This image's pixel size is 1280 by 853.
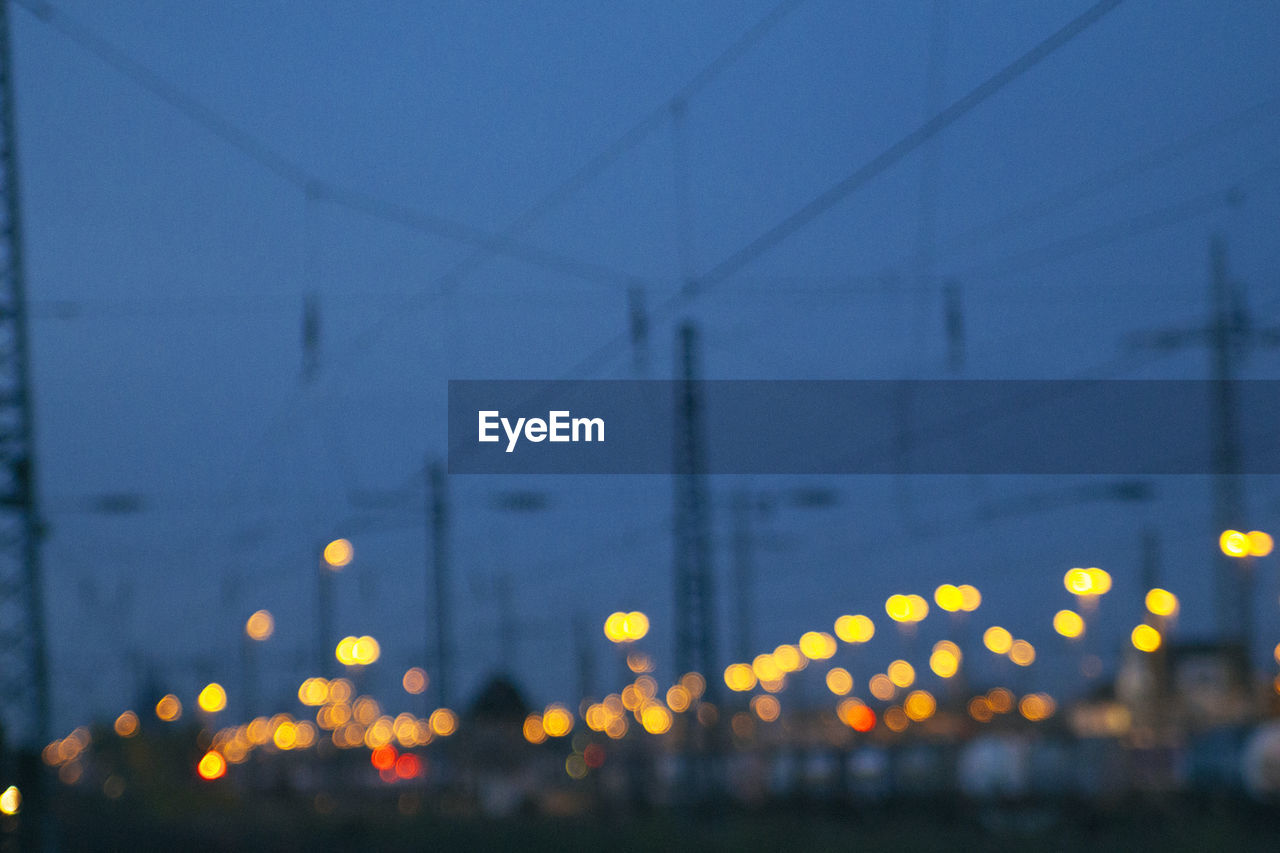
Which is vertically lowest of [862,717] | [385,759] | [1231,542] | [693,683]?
[385,759]

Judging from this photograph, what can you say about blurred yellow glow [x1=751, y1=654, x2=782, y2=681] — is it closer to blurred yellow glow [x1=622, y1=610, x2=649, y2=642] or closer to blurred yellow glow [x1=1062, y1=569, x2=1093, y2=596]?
blurred yellow glow [x1=622, y1=610, x2=649, y2=642]

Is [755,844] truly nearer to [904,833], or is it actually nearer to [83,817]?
[904,833]

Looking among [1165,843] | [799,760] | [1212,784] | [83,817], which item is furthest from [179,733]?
[1165,843]

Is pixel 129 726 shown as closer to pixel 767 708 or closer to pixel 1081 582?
pixel 767 708

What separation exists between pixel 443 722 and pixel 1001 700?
59.4 m

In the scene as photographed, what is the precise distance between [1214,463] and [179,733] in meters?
93.4

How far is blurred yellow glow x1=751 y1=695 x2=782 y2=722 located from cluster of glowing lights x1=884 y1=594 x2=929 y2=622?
180 feet

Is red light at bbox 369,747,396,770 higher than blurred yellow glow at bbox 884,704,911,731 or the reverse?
higher

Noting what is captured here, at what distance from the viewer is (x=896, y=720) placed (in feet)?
310

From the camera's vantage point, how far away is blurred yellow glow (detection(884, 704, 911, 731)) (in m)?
92.3

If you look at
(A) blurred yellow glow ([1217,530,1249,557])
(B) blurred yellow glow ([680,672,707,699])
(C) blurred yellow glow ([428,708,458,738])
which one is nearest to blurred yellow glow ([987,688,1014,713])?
(C) blurred yellow glow ([428,708,458,738])

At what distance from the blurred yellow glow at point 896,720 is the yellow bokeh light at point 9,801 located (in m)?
71.3

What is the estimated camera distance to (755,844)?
23.4m

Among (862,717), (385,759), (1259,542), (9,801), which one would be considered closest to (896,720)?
(862,717)
